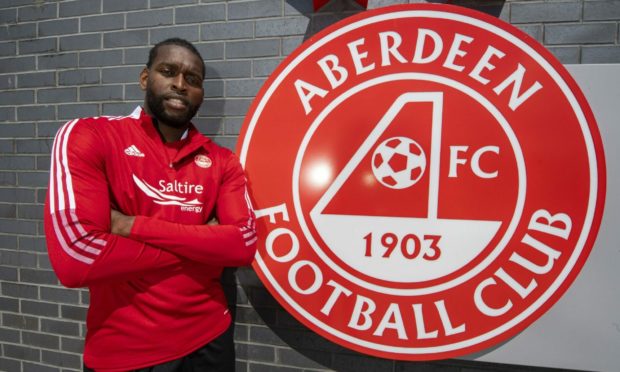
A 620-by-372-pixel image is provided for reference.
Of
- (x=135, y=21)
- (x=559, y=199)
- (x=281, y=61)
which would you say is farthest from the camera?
(x=135, y=21)

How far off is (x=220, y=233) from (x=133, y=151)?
39 centimetres

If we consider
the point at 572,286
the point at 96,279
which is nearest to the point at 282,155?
the point at 96,279

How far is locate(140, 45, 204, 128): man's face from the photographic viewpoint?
4.61 ft

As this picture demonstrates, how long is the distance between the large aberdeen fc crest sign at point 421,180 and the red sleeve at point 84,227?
0.54 meters

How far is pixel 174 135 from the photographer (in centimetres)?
148

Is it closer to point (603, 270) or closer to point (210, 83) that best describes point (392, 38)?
point (210, 83)

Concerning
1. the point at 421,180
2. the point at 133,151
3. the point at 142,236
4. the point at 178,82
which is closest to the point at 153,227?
the point at 142,236

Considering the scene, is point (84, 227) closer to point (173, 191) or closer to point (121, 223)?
point (121, 223)

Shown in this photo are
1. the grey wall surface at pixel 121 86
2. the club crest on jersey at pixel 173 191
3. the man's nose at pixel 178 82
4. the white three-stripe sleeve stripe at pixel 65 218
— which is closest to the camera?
the white three-stripe sleeve stripe at pixel 65 218

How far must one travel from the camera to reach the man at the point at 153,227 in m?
1.19

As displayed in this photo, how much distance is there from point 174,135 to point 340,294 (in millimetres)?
868

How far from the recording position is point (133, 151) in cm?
133

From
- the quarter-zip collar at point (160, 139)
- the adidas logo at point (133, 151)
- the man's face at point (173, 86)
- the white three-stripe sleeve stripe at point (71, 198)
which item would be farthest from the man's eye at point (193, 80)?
the white three-stripe sleeve stripe at point (71, 198)

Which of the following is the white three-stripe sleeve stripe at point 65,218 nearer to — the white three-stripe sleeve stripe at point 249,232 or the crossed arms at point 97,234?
the crossed arms at point 97,234
